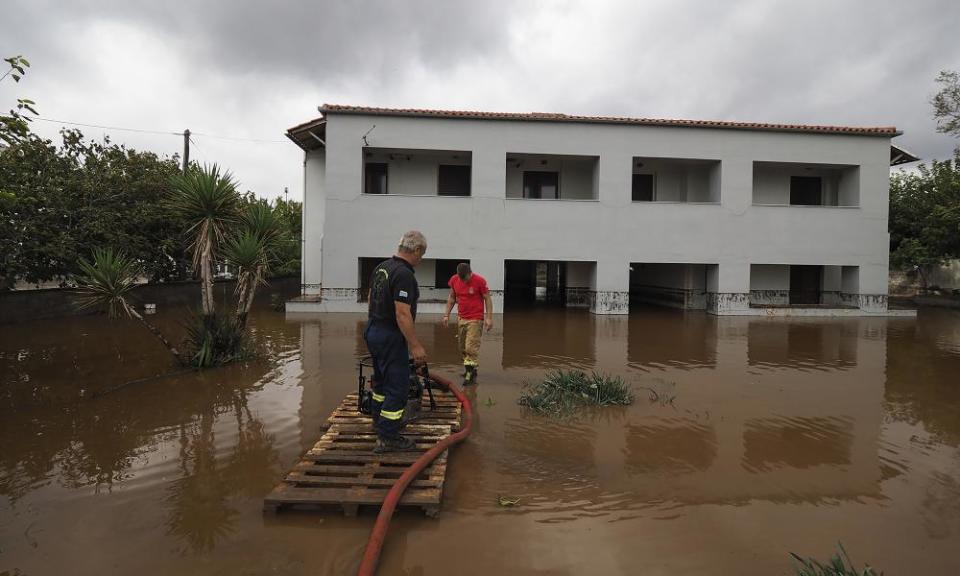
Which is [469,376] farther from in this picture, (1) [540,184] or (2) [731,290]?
(2) [731,290]

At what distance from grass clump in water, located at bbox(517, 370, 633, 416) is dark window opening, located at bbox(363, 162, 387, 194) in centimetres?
1252

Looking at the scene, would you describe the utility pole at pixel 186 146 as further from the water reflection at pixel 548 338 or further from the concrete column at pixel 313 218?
the water reflection at pixel 548 338

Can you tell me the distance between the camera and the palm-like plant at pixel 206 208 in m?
7.53

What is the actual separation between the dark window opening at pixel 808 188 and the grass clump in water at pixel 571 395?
629 inches

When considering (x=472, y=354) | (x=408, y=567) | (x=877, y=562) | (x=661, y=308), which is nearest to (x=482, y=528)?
(x=408, y=567)

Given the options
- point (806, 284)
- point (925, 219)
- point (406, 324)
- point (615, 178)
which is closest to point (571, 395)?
point (406, 324)

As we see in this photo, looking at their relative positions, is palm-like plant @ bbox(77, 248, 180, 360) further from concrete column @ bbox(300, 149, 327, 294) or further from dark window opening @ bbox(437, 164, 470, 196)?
dark window opening @ bbox(437, 164, 470, 196)

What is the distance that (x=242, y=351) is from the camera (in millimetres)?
8117

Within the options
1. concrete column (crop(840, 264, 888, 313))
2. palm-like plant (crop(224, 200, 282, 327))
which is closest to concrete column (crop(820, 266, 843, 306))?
concrete column (crop(840, 264, 888, 313))

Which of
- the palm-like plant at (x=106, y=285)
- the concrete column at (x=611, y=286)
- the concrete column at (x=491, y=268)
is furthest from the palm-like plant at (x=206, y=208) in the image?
the concrete column at (x=611, y=286)

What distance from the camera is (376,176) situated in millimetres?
17266

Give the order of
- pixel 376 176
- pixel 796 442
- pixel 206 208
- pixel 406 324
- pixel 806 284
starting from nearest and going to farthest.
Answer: pixel 406 324, pixel 796 442, pixel 206 208, pixel 376 176, pixel 806 284

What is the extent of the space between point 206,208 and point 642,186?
14.9 metres

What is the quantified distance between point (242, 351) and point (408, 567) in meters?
6.42
